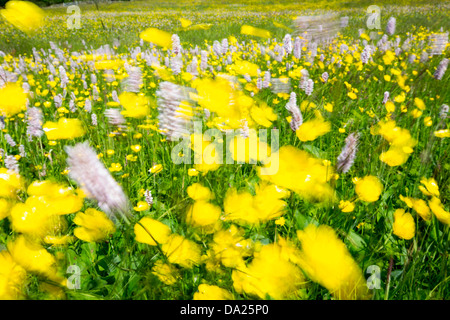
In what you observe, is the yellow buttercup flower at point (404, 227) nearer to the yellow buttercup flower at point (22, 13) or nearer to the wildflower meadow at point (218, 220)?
the wildflower meadow at point (218, 220)

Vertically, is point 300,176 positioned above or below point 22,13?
below

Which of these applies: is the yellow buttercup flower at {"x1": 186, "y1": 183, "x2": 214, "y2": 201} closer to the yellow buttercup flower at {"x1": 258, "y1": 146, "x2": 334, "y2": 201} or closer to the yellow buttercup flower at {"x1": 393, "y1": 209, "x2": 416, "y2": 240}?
the yellow buttercup flower at {"x1": 258, "y1": 146, "x2": 334, "y2": 201}

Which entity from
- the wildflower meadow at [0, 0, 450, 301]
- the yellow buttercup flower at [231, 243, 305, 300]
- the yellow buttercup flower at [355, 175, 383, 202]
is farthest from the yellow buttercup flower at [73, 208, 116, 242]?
the yellow buttercup flower at [355, 175, 383, 202]

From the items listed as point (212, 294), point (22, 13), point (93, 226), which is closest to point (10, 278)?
point (93, 226)

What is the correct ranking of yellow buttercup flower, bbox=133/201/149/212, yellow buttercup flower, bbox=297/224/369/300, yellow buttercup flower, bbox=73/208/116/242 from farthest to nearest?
yellow buttercup flower, bbox=133/201/149/212, yellow buttercup flower, bbox=73/208/116/242, yellow buttercup flower, bbox=297/224/369/300

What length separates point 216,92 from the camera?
2.82 feet

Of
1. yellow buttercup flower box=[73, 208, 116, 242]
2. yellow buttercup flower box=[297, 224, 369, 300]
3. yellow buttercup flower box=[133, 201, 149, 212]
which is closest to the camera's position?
yellow buttercup flower box=[297, 224, 369, 300]

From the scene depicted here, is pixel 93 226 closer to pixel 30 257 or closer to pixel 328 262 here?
pixel 30 257

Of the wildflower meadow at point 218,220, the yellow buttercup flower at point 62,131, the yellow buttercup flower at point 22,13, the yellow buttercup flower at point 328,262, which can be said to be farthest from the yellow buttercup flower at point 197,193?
the yellow buttercup flower at point 22,13

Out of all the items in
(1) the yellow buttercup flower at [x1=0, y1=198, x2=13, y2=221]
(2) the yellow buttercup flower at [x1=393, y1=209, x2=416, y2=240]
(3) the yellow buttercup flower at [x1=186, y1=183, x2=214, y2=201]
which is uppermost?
(1) the yellow buttercup flower at [x1=0, y1=198, x2=13, y2=221]

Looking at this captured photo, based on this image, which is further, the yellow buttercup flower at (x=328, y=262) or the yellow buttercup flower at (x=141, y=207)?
the yellow buttercup flower at (x=141, y=207)

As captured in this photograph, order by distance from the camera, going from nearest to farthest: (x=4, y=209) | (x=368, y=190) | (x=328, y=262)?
(x=328, y=262) < (x=4, y=209) < (x=368, y=190)

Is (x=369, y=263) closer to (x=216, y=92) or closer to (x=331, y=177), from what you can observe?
(x=331, y=177)
